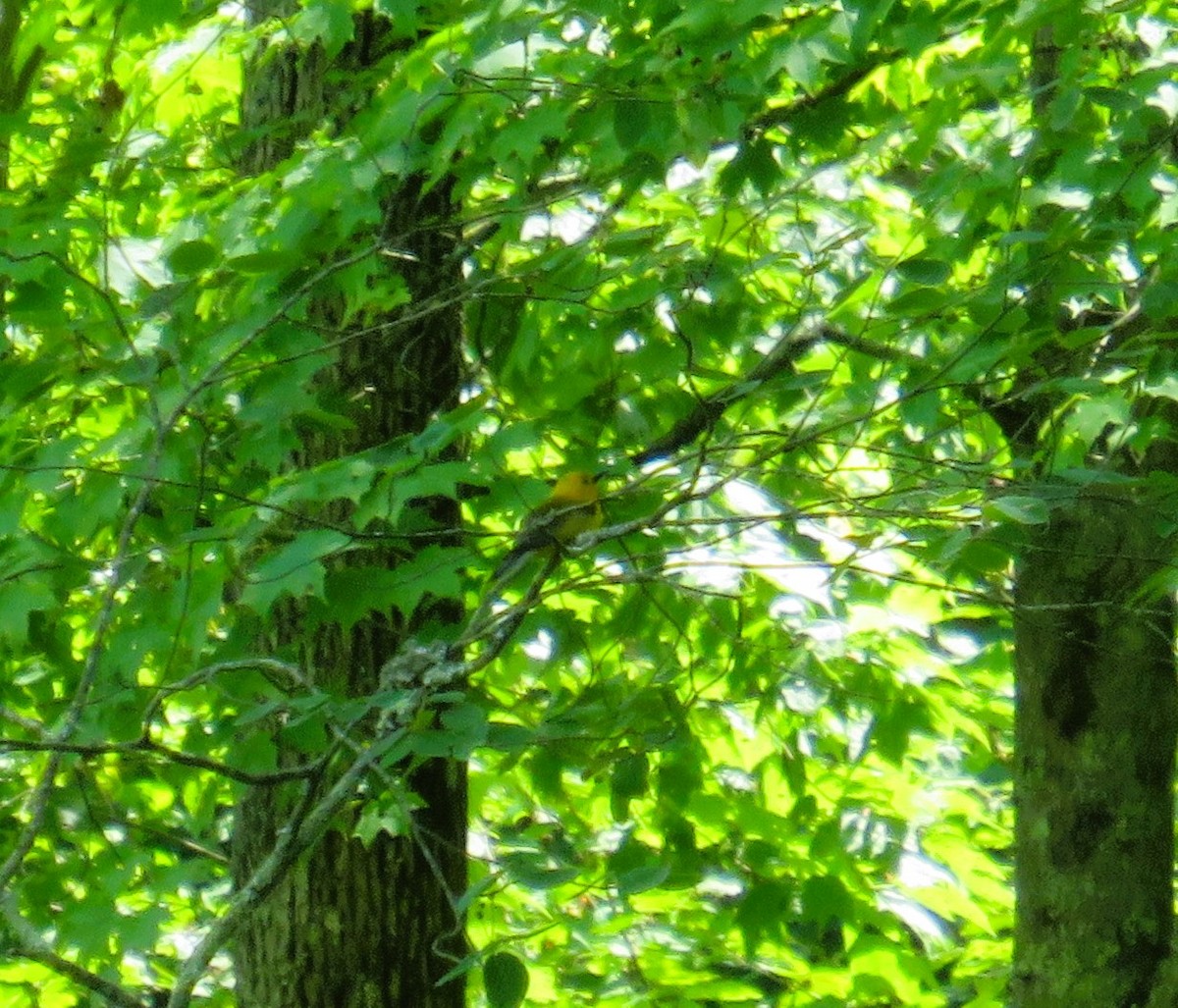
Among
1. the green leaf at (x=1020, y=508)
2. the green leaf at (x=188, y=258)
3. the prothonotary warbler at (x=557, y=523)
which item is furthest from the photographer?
the prothonotary warbler at (x=557, y=523)

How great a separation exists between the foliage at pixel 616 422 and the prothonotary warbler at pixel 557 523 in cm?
6

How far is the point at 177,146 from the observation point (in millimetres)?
3510

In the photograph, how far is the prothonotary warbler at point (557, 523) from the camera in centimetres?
295

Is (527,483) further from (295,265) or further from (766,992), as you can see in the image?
(766,992)

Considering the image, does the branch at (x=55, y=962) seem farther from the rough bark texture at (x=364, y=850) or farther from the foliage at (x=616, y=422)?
the rough bark texture at (x=364, y=850)

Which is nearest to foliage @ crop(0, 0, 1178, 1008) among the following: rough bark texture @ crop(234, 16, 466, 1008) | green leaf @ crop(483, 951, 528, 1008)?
green leaf @ crop(483, 951, 528, 1008)

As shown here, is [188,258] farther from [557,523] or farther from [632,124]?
[557,523]

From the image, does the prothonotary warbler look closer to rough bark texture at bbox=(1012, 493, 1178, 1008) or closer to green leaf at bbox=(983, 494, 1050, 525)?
green leaf at bbox=(983, 494, 1050, 525)

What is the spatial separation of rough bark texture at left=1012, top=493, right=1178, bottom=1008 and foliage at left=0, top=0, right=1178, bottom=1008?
19cm

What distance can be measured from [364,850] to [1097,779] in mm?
1588

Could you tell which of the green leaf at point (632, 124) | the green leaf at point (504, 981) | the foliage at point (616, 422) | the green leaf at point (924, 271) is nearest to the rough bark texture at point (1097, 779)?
the foliage at point (616, 422)

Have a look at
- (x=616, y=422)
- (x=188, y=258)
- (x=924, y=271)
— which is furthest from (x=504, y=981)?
(x=616, y=422)

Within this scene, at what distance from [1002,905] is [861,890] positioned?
4.25ft

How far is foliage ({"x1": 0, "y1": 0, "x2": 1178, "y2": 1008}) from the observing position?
2551mm
